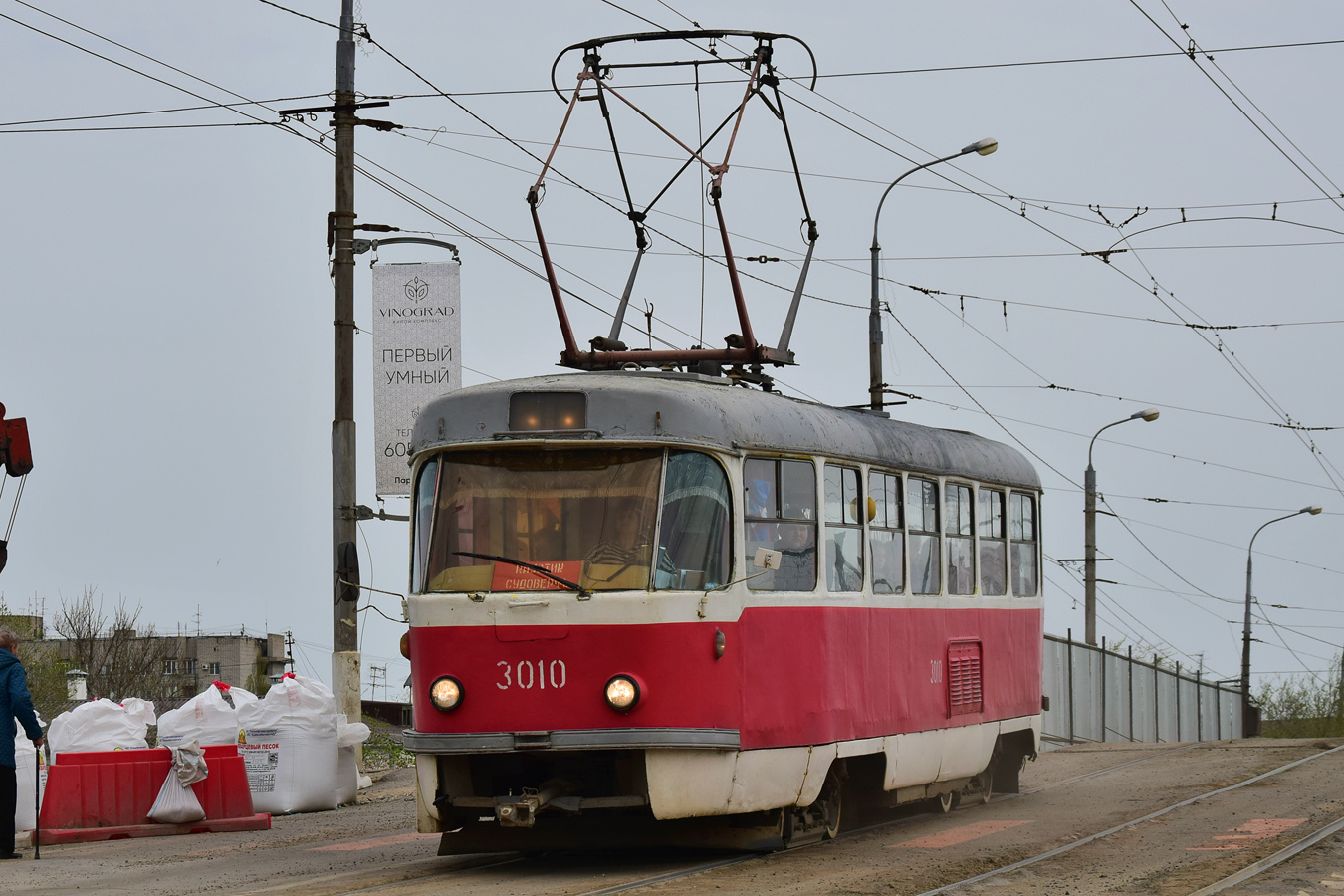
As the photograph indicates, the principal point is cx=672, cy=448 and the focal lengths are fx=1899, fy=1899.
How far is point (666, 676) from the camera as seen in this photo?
10.9 metres

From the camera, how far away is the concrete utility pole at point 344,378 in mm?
17734

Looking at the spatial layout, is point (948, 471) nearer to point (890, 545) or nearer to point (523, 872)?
point (890, 545)

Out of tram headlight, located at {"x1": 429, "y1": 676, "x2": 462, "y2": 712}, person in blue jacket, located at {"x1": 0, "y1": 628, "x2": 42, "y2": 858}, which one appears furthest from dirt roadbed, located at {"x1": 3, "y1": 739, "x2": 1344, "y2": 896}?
tram headlight, located at {"x1": 429, "y1": 676, "x2": 462, "y2": 712}

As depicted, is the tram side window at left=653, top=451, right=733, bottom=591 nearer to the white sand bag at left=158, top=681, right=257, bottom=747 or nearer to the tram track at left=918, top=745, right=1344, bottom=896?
the tram track at left=918, top=745, right=1344, bottom=896

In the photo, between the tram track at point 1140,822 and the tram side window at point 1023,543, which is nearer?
the tram track at point 1140,822

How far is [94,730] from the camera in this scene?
48.5ft

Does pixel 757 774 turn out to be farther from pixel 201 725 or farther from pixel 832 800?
pixel 201 725

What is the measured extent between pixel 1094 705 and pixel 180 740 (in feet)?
74.2

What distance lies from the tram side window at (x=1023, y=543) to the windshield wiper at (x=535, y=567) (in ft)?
19.7

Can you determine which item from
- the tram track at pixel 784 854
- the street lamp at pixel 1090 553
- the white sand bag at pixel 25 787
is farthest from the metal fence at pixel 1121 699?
the white sand bag at pixel 25 787

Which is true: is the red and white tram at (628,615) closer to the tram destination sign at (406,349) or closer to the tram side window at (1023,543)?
the tram side window at (1023,543)

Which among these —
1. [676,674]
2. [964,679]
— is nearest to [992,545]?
[964,679]

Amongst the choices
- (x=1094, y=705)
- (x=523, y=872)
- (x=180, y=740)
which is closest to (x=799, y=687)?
(x=523, y=872)

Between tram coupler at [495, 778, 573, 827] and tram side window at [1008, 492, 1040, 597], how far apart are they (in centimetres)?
620
